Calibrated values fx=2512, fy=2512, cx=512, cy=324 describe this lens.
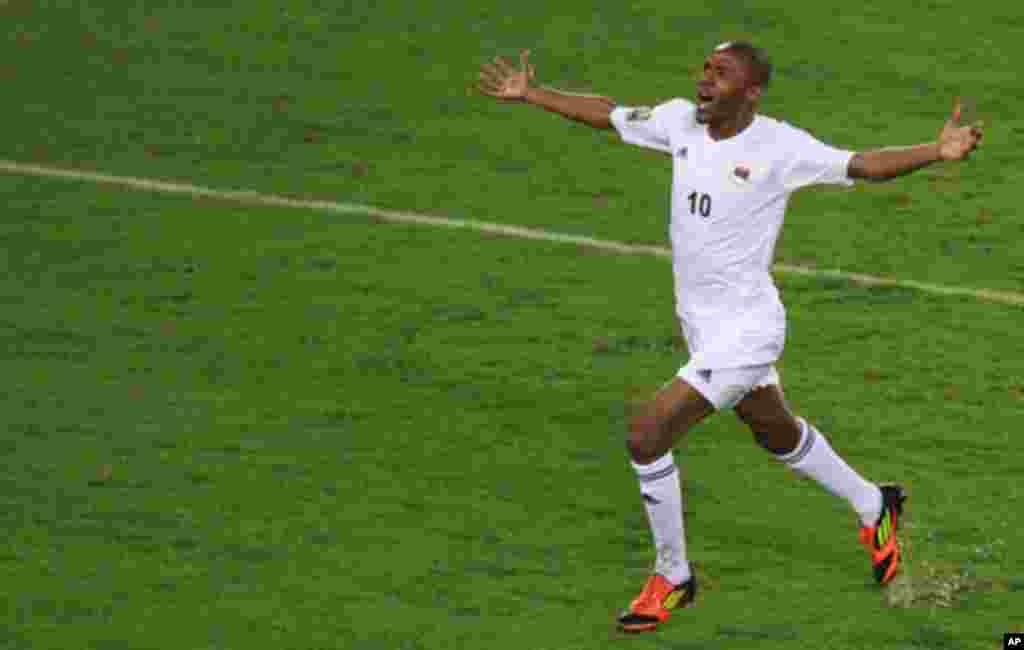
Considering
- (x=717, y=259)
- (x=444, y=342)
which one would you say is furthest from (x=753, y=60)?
(x=444, y=342)

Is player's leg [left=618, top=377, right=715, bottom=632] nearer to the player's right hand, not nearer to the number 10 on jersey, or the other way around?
the number 10 on jersey

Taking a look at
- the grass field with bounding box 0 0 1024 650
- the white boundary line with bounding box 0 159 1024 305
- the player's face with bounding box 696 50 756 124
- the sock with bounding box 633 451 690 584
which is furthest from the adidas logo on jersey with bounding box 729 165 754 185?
the white boundary line with bounding box 0 159 1024 305

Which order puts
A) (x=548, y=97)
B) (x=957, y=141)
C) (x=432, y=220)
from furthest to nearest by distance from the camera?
(x=432, y=220) → (x=548, y=97) → (x=957, y=141)

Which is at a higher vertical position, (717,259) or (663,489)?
(717,259)

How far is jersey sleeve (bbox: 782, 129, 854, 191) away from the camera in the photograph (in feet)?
30.1

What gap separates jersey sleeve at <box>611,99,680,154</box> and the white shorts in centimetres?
90

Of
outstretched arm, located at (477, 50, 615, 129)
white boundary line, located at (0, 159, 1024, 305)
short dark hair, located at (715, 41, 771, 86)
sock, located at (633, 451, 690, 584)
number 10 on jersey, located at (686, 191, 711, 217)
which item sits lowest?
sock, located at (633, 451, 690, 584)

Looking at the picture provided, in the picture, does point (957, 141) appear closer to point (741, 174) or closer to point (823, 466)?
point (741, 174)

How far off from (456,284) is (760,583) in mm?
4044

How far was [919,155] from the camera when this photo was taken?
8.92 m

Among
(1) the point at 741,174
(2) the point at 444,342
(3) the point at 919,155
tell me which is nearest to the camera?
(3) the point at 919,155

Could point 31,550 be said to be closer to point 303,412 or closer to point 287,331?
point 303,412

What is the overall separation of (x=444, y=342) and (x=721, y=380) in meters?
3.46

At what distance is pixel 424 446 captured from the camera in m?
11.4
